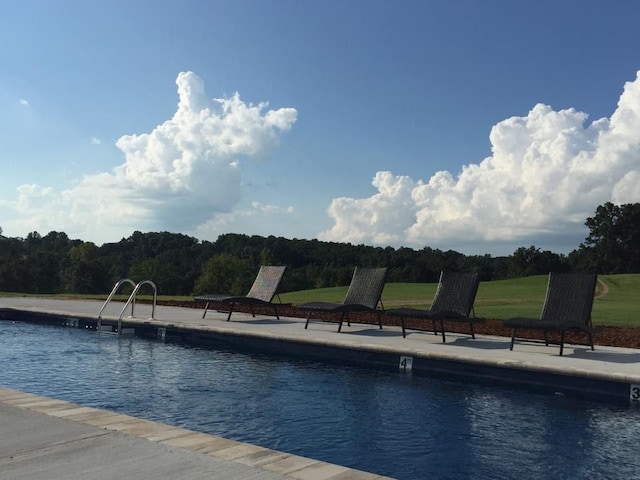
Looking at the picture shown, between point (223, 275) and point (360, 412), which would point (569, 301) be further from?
point (223, 275)

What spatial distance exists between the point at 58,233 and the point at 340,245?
76265 millimetres

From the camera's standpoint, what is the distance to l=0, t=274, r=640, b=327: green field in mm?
14500

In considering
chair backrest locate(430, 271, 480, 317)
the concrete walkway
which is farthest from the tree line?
the concrete walkway

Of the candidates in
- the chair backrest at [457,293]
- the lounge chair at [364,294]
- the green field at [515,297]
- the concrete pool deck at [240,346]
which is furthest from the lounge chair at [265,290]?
the green field at [515,297]

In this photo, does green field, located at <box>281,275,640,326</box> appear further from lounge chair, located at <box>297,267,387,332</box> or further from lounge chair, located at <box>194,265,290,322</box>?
lounge chair, located at <box>194,265,290,322</box>

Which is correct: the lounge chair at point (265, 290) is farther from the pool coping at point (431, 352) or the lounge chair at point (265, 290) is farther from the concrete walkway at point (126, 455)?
the concrete walkway at point (126, 455)

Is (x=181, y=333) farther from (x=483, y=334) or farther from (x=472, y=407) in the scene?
(x=472, y=407)

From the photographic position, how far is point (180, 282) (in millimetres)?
59625

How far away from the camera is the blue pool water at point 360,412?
14.5ft

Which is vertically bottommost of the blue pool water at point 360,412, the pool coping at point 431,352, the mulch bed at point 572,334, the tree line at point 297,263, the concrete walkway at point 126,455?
the blue pool water at point 360,412

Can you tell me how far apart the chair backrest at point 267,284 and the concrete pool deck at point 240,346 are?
1.76 feet

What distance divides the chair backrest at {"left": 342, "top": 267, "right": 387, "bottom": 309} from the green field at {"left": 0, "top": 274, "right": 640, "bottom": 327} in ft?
12.5

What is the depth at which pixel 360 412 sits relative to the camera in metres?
5.80

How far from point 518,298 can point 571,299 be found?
45.1ft
